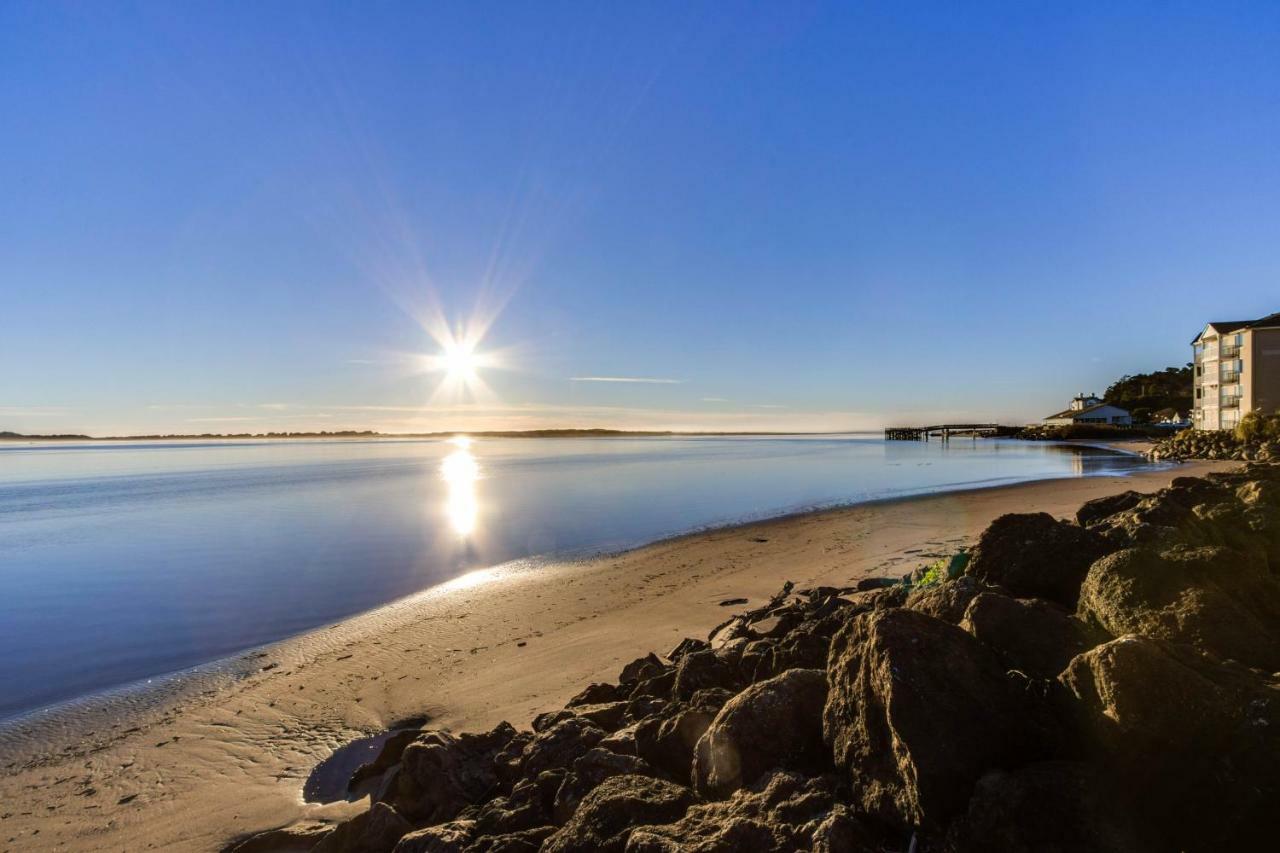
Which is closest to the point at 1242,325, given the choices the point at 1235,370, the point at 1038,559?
the point at 1235,370

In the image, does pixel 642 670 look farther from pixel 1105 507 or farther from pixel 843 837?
pixel 1105 507

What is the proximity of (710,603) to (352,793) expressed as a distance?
672cm

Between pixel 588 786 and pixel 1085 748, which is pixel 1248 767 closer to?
pixel 1085 748

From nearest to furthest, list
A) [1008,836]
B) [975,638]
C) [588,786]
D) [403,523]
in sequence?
1. [1008,836]
2. [975,638]
3. [588,786]
4. [403,523]

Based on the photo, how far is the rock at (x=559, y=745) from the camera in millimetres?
4512

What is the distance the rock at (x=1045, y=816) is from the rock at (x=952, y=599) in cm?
138

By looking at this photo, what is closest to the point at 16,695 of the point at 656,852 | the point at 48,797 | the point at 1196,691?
the point at 48,797

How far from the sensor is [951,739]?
9.25ft

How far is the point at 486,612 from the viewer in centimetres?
1204

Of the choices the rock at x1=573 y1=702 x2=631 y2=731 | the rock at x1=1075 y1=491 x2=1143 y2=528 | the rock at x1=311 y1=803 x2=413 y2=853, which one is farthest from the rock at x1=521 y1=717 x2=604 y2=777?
the rock at x1=1075 y1=491 x2=1143 y2=528

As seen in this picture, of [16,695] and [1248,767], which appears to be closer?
[1248,767]

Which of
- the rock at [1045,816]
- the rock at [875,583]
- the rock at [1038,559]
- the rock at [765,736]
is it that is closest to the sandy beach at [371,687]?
the rock at [875,583]

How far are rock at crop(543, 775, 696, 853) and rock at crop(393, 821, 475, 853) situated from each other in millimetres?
669

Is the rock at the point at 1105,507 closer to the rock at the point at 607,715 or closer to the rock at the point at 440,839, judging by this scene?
the rock at the point at 607,715
